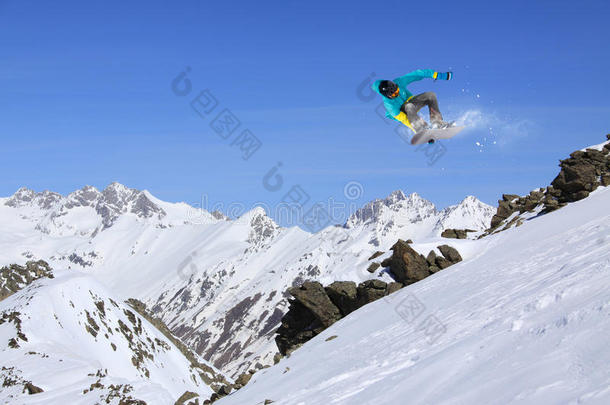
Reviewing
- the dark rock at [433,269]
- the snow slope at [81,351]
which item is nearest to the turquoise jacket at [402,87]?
the dark rock at [433,269]

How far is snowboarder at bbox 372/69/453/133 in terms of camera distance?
69.9 feet

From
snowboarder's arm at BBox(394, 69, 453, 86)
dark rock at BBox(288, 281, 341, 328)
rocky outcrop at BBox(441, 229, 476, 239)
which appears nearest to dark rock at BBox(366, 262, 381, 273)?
dark rock at BBox(288, 281, 341, 328)

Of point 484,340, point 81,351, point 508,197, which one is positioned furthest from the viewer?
point 508,197

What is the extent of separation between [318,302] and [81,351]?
2407cm

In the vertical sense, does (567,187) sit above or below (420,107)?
below

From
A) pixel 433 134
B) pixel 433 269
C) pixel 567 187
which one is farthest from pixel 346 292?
pixel 567 187

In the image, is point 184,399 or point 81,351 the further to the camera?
point 81,351

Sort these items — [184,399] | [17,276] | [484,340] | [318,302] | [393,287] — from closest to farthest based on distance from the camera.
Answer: [484,340] < [184,399] < [393,287] < [318,302] < [17,276]

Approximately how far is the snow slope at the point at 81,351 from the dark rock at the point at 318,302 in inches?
382

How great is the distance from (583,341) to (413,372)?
435cm

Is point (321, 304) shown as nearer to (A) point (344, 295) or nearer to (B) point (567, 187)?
(A) point (344, 295)

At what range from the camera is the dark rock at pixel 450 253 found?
1289 inches

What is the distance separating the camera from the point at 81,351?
44.0 m

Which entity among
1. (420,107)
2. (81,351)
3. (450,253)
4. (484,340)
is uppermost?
(81,351)
